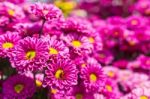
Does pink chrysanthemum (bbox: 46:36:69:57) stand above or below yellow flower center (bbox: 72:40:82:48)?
above

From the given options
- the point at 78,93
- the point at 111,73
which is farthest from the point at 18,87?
the point at 111,73

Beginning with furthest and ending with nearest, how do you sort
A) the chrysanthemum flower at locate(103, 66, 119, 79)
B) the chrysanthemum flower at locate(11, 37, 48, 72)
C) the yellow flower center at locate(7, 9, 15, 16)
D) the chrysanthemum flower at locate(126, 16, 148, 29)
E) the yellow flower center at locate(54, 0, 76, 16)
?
the yellow flower center at locate(54, 0, 76, 16), the chrysanthemum flower at locate(126, 16, 148, 29), the chrysanthemum flower at locate(103, 66, 119, 79), the yellow flower center at locate(7, 9, 15, 16), the chrysanthemum flower at locate(11, 37, 48, 72)

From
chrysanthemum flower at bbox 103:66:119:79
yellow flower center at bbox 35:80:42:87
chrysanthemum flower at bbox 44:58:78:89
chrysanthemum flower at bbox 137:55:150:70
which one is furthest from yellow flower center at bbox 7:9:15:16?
chrysanthemum flower at bbox 137:55:150:70

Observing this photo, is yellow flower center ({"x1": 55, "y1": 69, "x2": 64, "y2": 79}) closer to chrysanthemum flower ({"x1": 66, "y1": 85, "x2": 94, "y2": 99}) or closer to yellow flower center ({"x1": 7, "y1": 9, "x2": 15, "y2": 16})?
chrysanthemum flower ({"x1": 66, "y1": 85, "x2": 94, "y2": 99})

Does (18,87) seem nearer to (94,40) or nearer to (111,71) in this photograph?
(94,40)

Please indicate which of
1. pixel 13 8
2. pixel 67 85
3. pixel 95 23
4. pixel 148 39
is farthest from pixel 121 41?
pixel 67 85

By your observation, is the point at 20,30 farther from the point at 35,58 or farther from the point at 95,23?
the point at 95,23

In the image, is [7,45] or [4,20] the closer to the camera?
[7,45]
